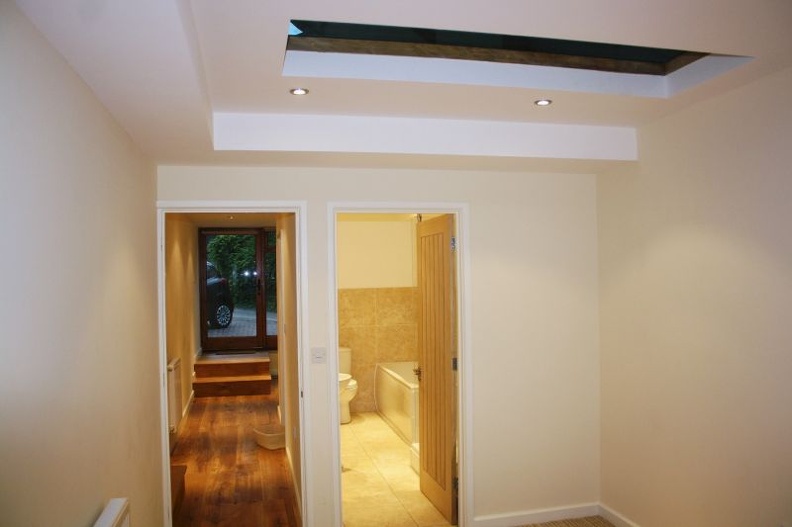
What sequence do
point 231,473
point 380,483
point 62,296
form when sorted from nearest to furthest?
point 62,296, point 380,483, point 231,473

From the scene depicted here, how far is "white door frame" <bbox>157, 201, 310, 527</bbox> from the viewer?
3273mm

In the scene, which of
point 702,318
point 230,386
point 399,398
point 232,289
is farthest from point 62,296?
point 232,289

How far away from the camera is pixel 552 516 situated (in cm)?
377

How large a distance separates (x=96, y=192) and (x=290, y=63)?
885 millimetres

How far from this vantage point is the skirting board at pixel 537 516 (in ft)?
12.0

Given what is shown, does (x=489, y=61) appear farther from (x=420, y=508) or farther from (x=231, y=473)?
(x=231, y=473)

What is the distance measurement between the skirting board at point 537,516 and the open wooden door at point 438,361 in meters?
0.22

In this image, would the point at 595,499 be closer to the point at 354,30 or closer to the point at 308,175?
the point at 308,175

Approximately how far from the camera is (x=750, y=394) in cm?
265

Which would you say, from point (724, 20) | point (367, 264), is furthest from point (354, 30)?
point (367, 264)

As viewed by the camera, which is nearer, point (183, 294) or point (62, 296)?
point (62, 296)

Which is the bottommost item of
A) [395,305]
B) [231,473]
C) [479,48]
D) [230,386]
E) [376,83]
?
[231,473]

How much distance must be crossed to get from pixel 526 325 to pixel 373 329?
2920 millimetres

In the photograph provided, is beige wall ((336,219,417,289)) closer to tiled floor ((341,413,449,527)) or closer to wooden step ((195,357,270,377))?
tiled floor ((341,413,449,527))
